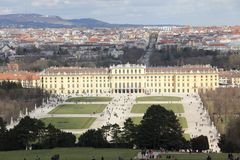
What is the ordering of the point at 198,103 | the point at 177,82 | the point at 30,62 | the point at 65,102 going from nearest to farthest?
the point at 198,103, the point at 65,102, the point at 177,82, the point at 30,62

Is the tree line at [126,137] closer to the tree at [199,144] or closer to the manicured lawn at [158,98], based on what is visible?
the tree at [199,144]

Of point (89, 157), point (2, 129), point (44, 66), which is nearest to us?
point (89, 157)

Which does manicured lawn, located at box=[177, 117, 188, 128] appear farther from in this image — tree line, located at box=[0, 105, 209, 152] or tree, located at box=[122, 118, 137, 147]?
tree, located at box=[122, 118, 137, 147]

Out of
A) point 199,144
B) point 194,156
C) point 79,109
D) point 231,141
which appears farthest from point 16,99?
point 194,156

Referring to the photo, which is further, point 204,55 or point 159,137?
point 204,55

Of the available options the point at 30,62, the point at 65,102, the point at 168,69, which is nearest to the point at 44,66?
the point at 30,62

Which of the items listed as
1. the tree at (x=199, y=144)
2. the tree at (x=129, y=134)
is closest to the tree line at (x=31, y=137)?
the tree at (x=129, y=134)

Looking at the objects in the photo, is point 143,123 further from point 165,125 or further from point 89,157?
point 89,157
